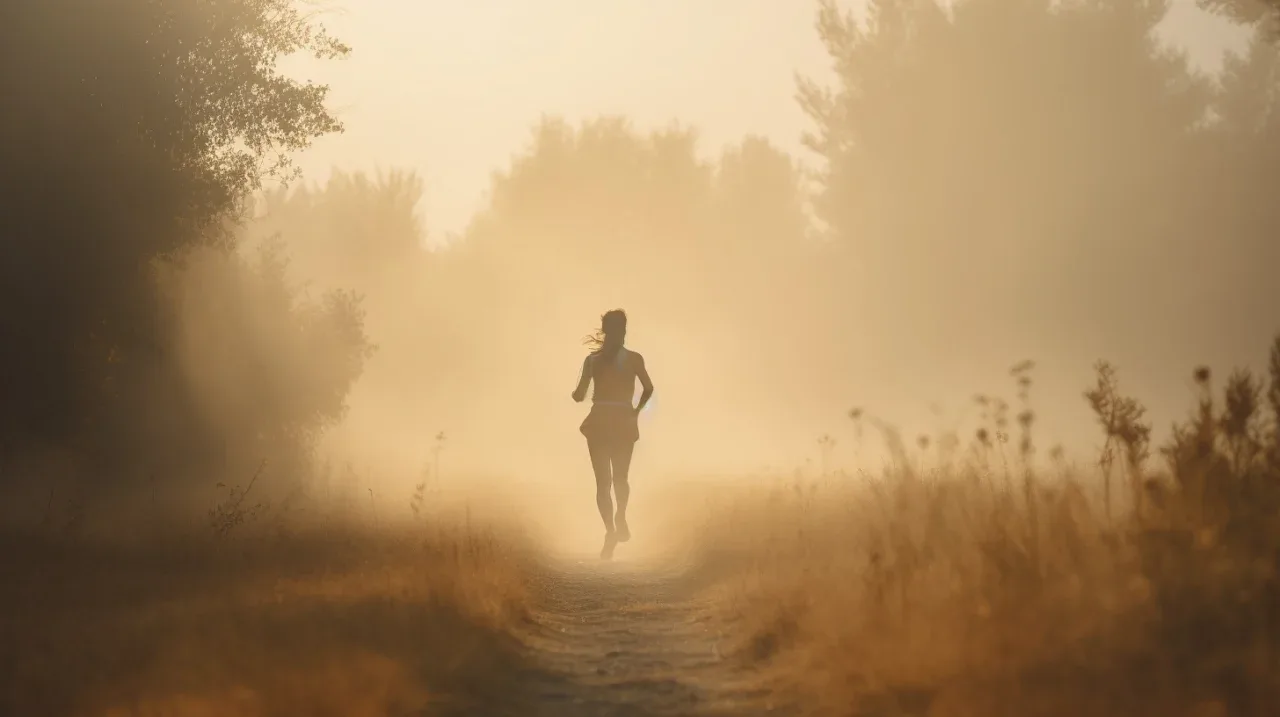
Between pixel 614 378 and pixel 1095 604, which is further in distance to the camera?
pixel 614 378

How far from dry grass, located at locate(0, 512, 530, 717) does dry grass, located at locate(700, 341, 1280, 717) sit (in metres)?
1.89

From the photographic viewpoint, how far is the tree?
1141 centimetres

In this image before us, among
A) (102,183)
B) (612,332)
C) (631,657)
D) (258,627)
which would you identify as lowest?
(631,657)

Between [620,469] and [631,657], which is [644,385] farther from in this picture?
[631,657]

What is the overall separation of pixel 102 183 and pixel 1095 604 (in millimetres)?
10565

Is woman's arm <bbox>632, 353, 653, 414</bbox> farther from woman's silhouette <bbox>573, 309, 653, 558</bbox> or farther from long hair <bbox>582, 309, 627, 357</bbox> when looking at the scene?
long hair <bbox>582, 309, 627, 357</bbox>

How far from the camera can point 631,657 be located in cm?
685

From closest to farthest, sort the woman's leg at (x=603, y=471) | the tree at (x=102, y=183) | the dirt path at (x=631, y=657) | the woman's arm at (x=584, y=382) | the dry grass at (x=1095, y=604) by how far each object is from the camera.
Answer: the dry grass at (x=1095, y=604) → the dirt path at (x=631, y=657) → the tree at (x=102, y=183) → the woman's leg at (x=603, y=471) → the woman's arm at (x=584, y=382)

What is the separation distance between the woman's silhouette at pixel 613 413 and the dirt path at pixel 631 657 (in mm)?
2680

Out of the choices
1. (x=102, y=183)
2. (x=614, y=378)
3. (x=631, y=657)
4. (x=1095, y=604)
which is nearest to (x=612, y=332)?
(x=614, y=378)

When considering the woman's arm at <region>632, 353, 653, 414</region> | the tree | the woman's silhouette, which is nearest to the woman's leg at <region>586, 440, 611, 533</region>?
the woman's silhouette

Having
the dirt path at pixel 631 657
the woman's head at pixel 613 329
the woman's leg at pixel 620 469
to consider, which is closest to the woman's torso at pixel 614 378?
the woman's head at pixel 613 329

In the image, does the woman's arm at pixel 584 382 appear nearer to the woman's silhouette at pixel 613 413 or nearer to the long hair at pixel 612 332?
the woman's silhouette at pixel 613 413

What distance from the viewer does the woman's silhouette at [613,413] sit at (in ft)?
43.0
